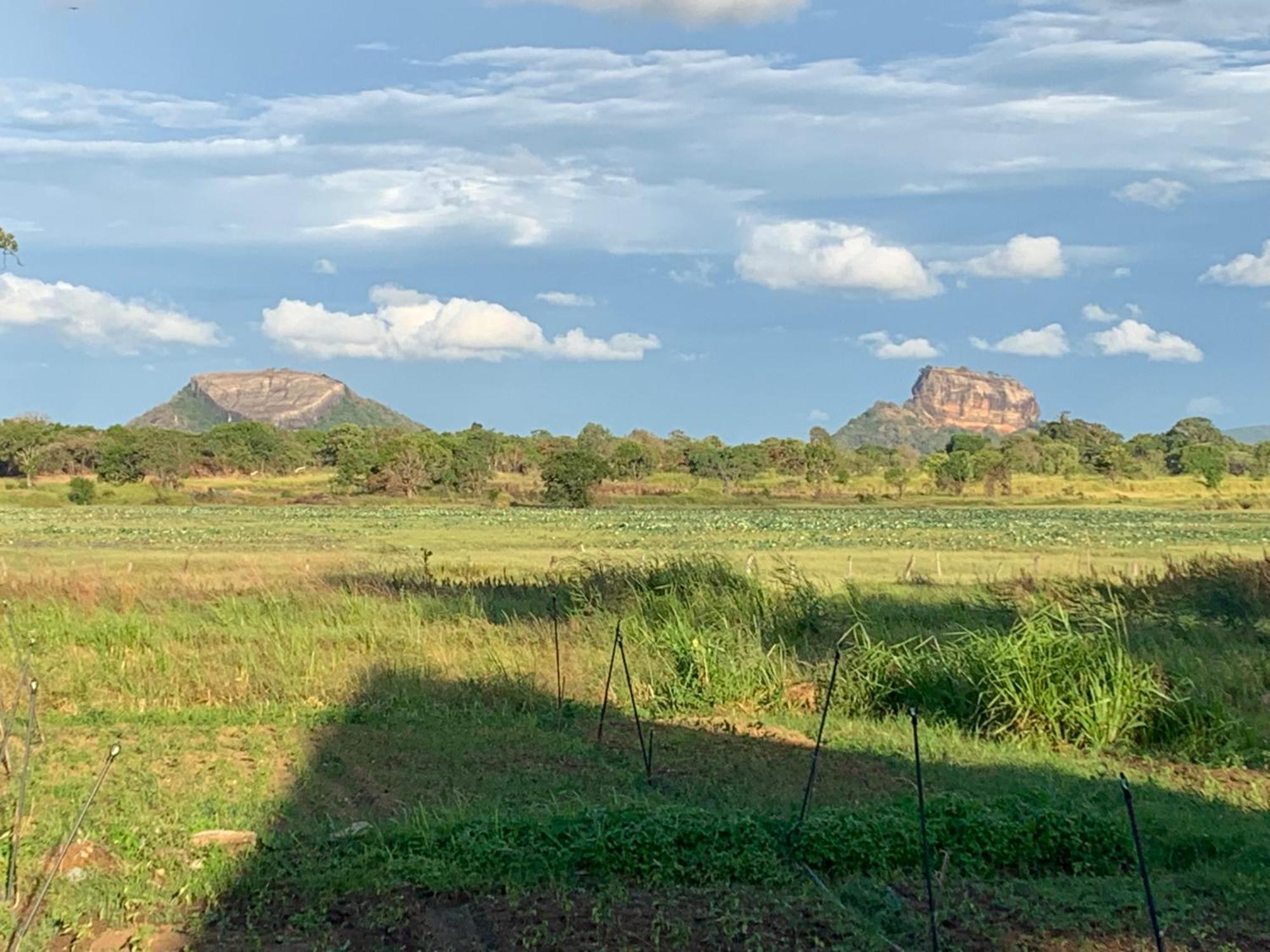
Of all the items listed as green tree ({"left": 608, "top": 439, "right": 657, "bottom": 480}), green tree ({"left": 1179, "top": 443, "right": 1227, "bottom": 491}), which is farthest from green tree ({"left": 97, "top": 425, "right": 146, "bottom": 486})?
green tree ({"left": 1179, "top": 443, "right": 1227, "bottom": 491})

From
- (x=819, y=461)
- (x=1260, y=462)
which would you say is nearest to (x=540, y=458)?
(x=819, y=461)

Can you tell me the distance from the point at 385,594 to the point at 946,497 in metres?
80.5

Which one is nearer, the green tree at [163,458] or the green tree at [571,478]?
the green tree at [571,478]

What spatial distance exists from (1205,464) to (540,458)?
198 ft

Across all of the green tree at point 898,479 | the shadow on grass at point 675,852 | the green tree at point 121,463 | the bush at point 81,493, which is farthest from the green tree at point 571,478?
the shadow on grass at point 675,852

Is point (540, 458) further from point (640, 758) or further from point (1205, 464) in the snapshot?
point (640, 758)

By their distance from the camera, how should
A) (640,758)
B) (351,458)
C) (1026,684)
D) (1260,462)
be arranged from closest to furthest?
(640,758) < (1026,684) < (351,458) < (1260,462)

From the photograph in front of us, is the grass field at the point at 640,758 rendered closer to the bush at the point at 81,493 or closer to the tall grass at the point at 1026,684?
the tall grass at the point at 1026,684

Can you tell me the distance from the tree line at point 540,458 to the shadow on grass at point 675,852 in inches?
2825

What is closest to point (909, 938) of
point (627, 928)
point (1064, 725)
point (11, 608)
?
point (627, 928)

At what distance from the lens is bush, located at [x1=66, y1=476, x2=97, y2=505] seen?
79.1m

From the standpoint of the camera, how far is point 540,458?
12288cm

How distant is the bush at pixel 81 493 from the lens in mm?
79062

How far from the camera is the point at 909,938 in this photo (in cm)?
562
